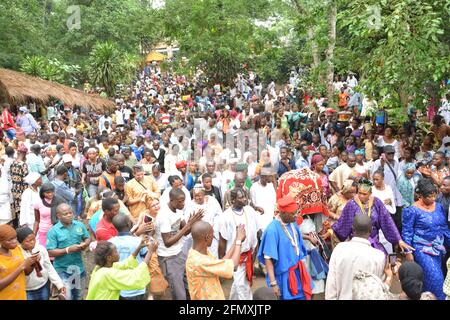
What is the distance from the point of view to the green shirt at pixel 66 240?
559 centimetres

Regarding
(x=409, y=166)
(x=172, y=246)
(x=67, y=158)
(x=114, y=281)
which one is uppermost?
(x=67, y=158)

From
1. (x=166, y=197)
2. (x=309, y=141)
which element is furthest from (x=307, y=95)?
(x=166, y=197)

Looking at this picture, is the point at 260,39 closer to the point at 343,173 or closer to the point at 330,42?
the point at 330,42

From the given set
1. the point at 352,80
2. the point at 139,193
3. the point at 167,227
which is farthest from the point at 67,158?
the point at 352,80

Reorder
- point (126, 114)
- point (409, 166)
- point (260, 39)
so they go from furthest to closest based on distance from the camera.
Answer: point (260, 39) < point (126, 114) < point (409, 166)

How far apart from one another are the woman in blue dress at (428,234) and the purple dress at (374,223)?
0.16m

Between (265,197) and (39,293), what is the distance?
10.7 ft

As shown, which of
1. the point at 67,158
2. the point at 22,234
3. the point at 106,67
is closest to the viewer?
the point at 22,234

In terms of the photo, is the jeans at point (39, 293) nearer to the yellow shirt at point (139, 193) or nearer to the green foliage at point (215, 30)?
the yellow shirt at point (139, 193)

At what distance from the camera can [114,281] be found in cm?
429

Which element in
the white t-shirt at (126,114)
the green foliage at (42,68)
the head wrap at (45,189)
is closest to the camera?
the head wrap at (45,189)

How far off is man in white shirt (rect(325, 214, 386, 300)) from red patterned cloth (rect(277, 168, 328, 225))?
163 centimetres

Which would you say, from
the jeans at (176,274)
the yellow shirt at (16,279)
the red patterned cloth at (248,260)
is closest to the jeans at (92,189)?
the jeans at (176,274)

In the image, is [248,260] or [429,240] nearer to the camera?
[429,240]
